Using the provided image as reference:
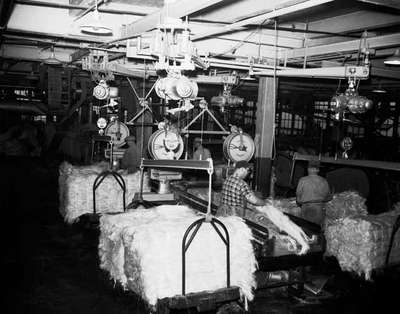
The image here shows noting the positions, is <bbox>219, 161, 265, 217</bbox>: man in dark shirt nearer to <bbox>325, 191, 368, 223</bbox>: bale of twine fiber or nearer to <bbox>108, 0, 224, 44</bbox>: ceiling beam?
<bbox>108, 0, 224, 44</bbox>: ceiling beam

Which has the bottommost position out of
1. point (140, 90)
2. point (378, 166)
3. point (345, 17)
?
point (378, 166)

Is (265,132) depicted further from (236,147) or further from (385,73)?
(385,73)

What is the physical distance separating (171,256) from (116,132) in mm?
7903

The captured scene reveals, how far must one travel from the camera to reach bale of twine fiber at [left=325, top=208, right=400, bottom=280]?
24.9 feet

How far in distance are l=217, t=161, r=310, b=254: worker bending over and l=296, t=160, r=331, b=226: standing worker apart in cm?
175

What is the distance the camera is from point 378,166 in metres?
8.87

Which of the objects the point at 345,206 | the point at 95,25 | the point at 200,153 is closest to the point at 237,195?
the point at 95,25

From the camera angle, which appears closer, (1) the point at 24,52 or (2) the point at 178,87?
(2) the point at 178,87

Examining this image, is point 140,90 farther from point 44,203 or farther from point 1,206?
point 1,206

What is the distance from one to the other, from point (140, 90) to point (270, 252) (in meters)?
10.1

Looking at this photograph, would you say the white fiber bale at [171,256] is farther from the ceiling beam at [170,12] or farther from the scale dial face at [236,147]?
the scale dial face at [236,147]

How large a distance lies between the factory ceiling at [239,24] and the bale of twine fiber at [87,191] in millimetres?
3044

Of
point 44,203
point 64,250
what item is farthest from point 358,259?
point 44,203

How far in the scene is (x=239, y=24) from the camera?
5.53 m
